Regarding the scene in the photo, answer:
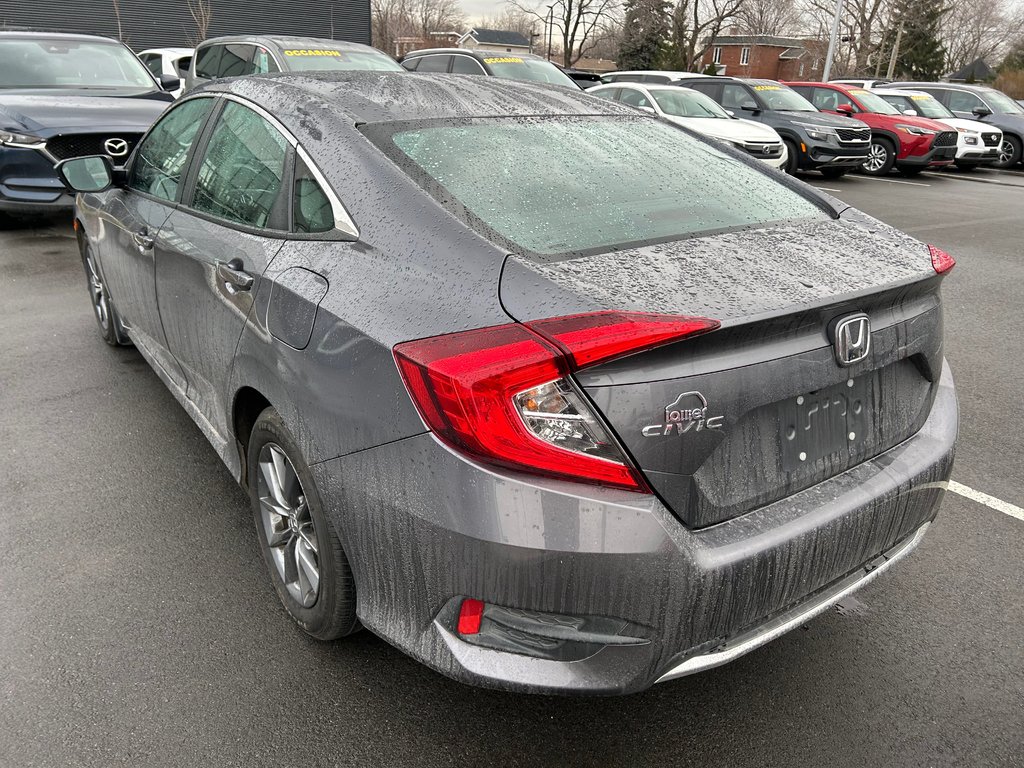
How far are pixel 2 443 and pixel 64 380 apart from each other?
2.65 feet

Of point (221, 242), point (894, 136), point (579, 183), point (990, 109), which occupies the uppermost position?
point (579, 183)

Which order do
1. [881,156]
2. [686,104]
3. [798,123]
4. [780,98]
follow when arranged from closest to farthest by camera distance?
[686,104], [798,123], [780,98], [881,156]

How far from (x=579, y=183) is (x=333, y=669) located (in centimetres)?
158

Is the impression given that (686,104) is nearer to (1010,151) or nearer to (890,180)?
(890,180)

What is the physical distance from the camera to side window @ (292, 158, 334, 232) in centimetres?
226

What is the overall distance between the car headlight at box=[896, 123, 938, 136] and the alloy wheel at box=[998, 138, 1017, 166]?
3.82m

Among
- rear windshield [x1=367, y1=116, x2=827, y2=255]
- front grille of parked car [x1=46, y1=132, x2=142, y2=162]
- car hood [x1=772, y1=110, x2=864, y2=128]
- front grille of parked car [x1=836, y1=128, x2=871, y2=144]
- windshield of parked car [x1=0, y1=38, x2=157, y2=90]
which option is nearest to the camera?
rear windshield [x1=367, y1=116, x2=827, y2=255]

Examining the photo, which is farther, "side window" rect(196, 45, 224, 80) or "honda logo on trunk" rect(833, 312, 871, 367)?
"side window" rect(196, 45, 224, 80)

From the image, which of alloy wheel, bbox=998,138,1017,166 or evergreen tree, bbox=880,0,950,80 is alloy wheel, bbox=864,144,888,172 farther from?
evergreen tree, bbox=880,0,950,80

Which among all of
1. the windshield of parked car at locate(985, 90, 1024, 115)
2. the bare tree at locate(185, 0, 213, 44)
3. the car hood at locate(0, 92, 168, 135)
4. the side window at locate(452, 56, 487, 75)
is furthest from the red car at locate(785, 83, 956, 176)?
the bare tree at locate(185, 0, 213, 44)

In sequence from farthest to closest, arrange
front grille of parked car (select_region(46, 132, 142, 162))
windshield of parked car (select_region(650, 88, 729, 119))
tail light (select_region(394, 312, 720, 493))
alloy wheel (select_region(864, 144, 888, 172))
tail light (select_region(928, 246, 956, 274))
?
1. alloy wheel (select_region(864, 144, 888, 172))
2. windshield of parked car (select_region(650, 88, 729, 119))
3. front grille of parked car (select_region(46, 132, 142, 162))
4. tail light (select_region(928, 246, 956, 274))
5. tail light (select_region(394, 312, 720, 493))

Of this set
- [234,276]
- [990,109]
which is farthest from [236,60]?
[990,109]

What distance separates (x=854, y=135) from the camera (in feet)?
46.2

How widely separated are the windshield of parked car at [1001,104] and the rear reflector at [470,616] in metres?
20.7
